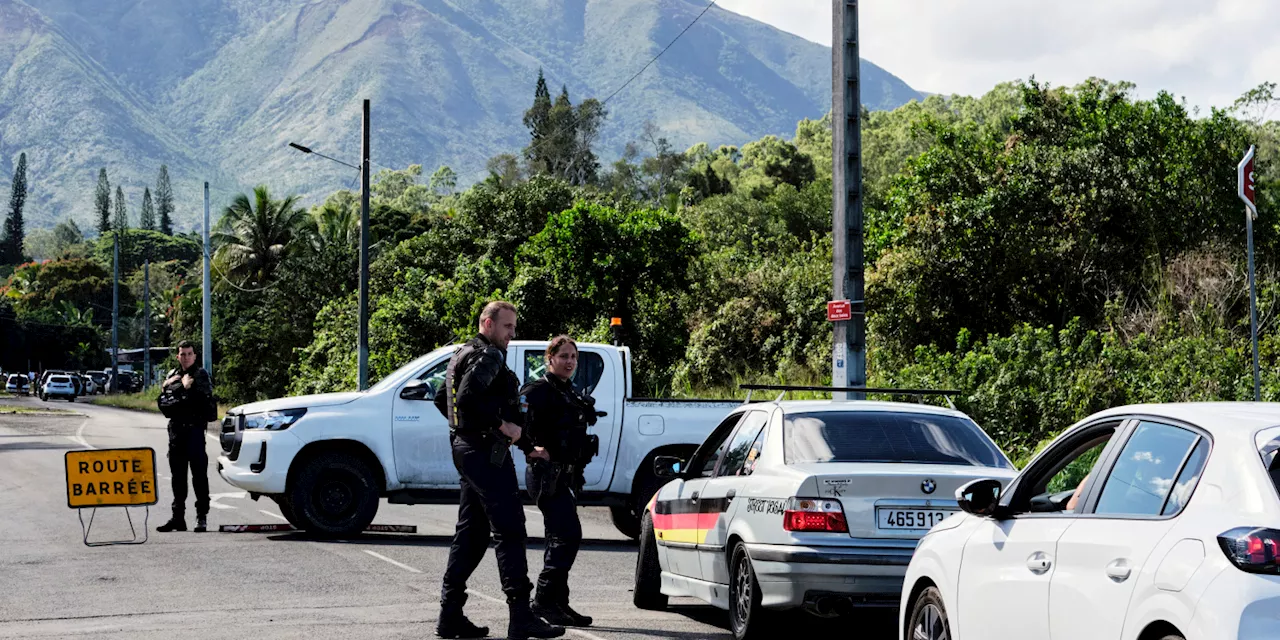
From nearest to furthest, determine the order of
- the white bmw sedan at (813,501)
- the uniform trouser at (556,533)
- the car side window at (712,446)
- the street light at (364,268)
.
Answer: the white bmw sedan at (813,501) → the uniform trouser at (556,533) → the car side window at (712,446) → the street light at (364,268)

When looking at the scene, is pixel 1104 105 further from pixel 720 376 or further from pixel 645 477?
pixel 645 477

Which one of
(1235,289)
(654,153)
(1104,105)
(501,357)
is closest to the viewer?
(501,357)

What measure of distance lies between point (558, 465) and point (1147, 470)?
481 cm

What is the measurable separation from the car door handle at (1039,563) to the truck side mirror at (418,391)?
9773mm

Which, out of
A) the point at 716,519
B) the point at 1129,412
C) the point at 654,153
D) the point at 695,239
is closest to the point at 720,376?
the point at 695,239

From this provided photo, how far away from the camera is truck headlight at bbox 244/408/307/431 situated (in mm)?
14883

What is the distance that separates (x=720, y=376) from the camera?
31.2 metres

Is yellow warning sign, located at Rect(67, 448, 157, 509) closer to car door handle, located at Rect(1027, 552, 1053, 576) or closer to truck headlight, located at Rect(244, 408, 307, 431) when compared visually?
truck headlight, located at Rect(244, 408, 307, 431)

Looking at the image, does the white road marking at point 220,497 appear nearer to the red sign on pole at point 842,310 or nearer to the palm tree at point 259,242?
the red sign on pole at point 842,310

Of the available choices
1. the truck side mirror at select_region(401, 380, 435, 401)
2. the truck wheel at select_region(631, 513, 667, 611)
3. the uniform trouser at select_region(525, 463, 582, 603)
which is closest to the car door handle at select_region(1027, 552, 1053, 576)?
the uniform trouser at select_region(525, 463, 582, 603)

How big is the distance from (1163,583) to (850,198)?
39.8 feet

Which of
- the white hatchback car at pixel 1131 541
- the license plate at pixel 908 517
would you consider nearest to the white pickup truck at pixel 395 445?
the license plate at pixel 908 517

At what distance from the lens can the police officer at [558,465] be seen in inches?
364

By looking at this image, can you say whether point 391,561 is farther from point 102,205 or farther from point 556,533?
point 102,205
